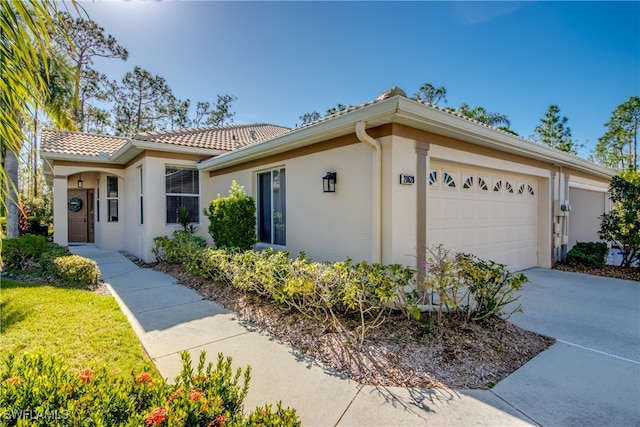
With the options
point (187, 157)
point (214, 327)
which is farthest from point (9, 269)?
point (214, 327)

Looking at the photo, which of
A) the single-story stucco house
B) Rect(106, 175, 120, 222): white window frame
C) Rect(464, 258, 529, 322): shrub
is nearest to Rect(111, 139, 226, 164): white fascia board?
the single-story stucco house

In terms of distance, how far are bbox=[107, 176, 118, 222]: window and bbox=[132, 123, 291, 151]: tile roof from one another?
3.55 meters

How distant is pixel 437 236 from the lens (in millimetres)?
6215

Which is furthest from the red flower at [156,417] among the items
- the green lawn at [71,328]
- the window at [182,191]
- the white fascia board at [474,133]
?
the window at [182,191]

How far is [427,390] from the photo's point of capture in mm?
3262

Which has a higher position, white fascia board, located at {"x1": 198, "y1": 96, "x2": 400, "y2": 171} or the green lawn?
white fascia board, located at {"x1": 198, "y1": 96, "x2": 400, "y2": 171}

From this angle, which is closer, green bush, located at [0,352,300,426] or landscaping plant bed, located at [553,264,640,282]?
green bush, located at [0,352,300,426]

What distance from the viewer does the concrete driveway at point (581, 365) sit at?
2.92m

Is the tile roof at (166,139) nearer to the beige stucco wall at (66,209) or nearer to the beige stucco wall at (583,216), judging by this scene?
the beige stucco wall at (66,209)

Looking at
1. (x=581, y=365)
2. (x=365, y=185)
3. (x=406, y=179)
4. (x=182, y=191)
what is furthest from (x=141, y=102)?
(x=581, y=365)

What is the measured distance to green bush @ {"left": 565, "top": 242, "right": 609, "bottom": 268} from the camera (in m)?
9.23

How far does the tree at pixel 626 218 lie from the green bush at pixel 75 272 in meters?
13.5

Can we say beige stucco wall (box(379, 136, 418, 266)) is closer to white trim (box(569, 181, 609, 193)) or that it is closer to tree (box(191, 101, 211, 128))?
white trim (box(569, 181, 609, 193))

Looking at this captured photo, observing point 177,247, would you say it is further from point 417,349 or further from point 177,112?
point 177,112
